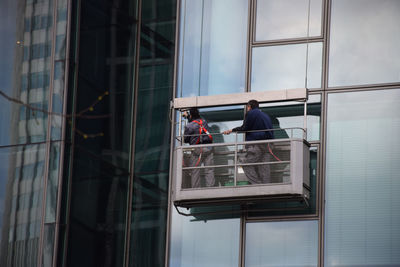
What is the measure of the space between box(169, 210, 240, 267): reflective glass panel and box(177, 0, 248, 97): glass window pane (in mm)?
2602

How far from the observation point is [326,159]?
16.2 metres

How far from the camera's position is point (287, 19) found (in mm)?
17266

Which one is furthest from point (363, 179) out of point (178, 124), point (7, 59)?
point (7, 59)

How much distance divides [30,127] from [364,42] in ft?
21.1

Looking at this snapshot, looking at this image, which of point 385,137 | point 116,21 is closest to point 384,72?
A: point 385,137

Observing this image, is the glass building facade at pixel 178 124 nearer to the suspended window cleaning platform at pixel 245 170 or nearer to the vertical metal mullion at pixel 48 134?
the vertical metal mullion at pixel 48 134

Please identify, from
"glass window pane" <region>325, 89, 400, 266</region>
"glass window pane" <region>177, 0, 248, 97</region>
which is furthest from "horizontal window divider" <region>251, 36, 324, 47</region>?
"glass window pane" <region>325, 89, 400, 266</region>

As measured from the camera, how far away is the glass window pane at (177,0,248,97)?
1741cm

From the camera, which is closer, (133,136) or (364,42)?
(364,42)

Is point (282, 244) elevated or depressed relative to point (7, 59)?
depressed

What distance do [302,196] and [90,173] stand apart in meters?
4.01

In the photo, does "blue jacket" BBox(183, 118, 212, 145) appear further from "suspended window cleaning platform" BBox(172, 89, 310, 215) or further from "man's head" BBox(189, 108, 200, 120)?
"suspended window cleaning platform" BBox(172, 89, 310, 215)

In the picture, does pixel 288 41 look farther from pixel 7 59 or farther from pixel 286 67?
pixel 7 59

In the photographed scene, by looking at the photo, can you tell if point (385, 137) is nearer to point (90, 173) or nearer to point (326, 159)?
point (326, 159)
